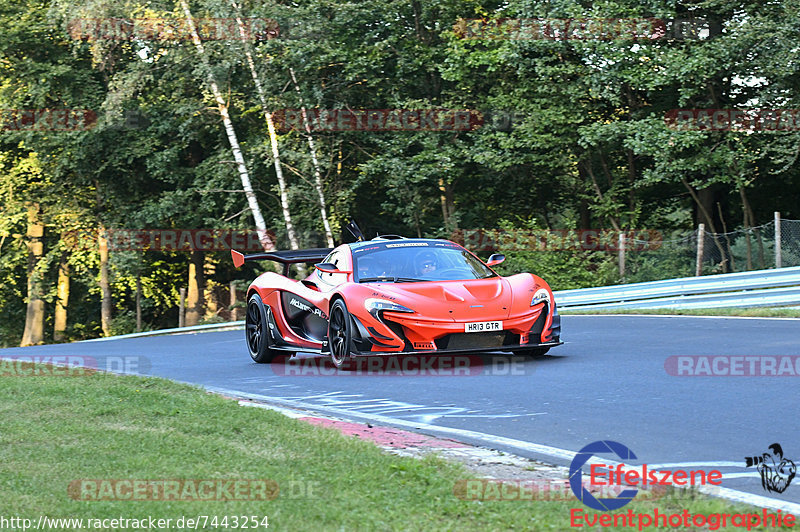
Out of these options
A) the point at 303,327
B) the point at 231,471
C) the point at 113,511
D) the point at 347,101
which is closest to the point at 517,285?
the point at 303,327

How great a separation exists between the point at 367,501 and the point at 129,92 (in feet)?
105

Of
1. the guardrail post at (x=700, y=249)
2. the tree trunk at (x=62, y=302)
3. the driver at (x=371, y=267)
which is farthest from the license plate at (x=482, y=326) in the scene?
the tree trunk at (x=62, y=302)

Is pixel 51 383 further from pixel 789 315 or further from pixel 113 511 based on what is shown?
pixel 789 315

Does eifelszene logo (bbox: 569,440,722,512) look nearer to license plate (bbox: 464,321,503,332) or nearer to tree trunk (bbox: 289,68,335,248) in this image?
license plate (bbox: 464,321,503,332)

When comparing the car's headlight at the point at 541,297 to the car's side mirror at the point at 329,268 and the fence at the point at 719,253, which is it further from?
the fence at the point at 719,253

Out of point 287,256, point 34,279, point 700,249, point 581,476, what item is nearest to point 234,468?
point 581,476

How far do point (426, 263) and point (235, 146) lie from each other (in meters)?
23.6

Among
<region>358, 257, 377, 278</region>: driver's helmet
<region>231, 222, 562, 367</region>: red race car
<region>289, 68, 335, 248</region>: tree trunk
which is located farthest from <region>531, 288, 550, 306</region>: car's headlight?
<region>289, 68, 335, 248</region>: tree trunk

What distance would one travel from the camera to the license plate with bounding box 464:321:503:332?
11.5m

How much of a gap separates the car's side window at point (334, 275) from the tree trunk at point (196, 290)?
31.4 meters

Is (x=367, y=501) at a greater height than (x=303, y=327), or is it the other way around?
(x=303, y=327)

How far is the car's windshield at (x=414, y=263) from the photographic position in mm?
12625

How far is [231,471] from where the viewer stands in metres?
6.04

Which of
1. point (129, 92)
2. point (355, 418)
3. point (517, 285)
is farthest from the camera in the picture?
point (129, 92)
